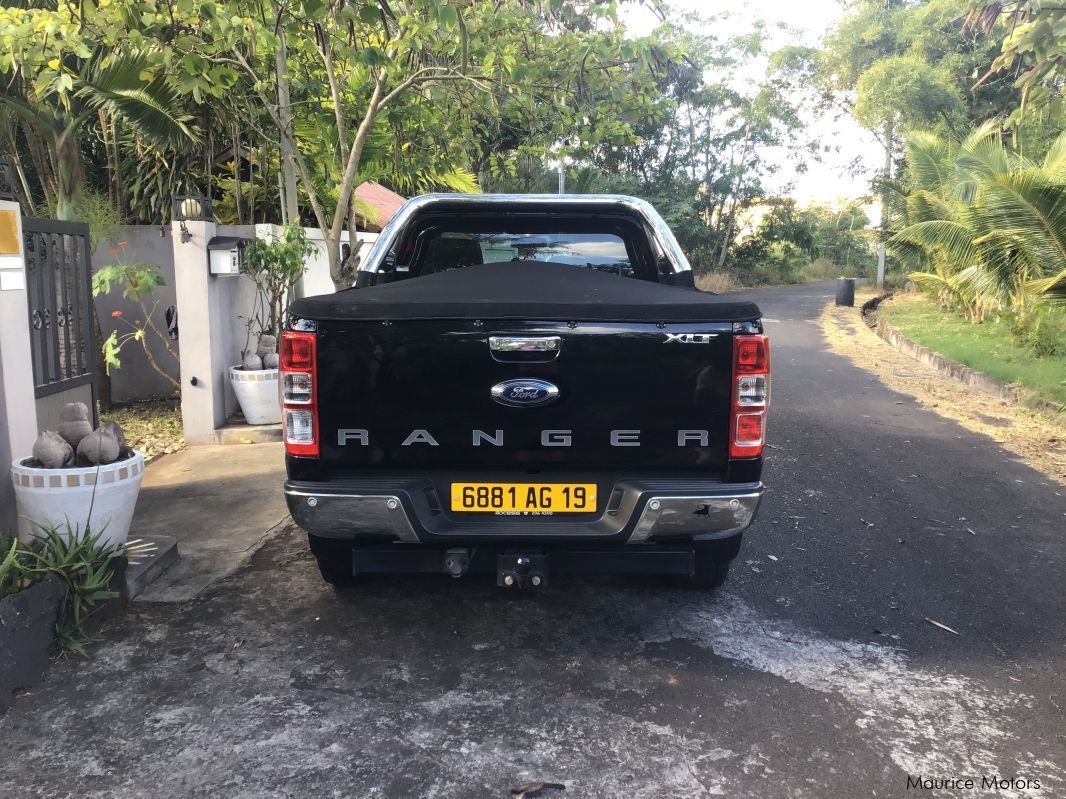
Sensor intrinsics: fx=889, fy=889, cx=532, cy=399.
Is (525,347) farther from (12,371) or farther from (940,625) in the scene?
(12,371)

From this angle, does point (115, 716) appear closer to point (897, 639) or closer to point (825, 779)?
point (825, 779)

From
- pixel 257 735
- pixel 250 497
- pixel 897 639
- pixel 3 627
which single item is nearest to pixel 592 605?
pixel 897 639

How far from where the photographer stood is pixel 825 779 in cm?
281

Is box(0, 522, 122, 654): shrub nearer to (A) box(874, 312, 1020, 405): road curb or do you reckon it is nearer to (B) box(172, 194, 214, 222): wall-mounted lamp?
(B) box(172, 194, 214, 222): wall-mounted lamp

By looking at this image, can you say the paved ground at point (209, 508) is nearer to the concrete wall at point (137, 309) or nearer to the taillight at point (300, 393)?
the taillight at point (300, 393)

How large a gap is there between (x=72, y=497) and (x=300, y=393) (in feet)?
4.86

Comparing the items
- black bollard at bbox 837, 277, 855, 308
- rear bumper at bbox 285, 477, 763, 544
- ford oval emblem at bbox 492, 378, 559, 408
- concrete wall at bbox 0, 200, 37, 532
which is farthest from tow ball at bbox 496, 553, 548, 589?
black bollard at bbox 837, 277, 855, 308

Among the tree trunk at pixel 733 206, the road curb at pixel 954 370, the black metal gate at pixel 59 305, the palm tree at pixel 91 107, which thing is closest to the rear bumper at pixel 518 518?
the black metal gate at pixel 59 305

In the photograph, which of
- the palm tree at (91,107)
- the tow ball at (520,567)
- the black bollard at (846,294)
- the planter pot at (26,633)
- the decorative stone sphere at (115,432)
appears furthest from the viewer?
the black bollard at (846,294)

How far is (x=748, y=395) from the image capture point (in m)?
3.43

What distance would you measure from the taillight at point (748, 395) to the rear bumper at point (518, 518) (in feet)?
0.55

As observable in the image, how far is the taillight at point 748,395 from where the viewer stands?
3.39 meters

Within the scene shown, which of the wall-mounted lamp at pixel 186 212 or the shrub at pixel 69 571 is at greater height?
the wall-mounted lamp at pixel 186 212

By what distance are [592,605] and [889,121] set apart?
1111 inches
